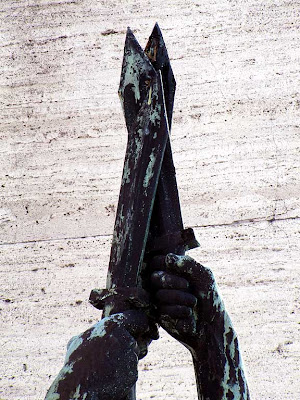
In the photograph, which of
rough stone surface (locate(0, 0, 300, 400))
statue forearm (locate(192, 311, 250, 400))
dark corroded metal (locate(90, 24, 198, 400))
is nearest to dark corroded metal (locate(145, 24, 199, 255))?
dark corroded metal (locate(90, 24, 198, 400))

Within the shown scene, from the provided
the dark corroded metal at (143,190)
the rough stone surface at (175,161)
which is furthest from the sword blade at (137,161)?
the rough stone surface at (175,161)

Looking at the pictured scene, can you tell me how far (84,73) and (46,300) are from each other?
2.28 ft

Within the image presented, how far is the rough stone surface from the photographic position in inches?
78.8

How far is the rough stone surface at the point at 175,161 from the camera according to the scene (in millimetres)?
2002

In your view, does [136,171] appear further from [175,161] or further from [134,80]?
[175,161]

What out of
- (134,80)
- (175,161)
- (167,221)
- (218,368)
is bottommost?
(218,368)

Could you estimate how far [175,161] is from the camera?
2.26 m

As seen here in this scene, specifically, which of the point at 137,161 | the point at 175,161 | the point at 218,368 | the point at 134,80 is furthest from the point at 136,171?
the point at 175,161

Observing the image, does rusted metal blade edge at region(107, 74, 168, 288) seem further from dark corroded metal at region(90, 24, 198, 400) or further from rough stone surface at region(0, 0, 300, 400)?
rough stone surface at region(0, 0, 300, 400)

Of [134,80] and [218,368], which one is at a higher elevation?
[134,80]

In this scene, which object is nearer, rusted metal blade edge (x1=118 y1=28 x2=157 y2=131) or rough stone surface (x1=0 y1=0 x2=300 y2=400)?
rusted metal blade edge (x1=118 y1=28 x2=157 y2=131)

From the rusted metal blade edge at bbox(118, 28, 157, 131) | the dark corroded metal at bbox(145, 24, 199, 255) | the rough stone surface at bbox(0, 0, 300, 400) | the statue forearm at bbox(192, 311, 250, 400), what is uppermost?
the rough stone surface at bbox(0, 0, 300, 400)

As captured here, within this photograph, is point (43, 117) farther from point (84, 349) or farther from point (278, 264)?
point (84, 349)

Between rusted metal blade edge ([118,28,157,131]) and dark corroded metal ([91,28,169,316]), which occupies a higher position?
rusted metal blade edge ([118,28,157,131])
